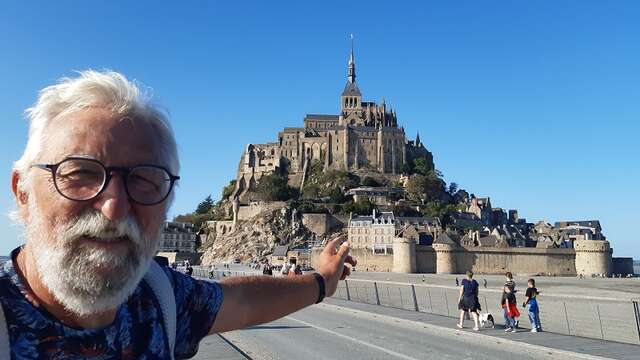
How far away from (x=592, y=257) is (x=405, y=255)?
19543mm

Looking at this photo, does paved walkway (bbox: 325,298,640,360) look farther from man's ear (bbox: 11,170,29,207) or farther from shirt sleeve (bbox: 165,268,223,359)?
man's ear (bbox: 11,170,29,207)

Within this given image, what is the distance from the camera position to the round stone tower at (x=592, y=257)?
56.1 m

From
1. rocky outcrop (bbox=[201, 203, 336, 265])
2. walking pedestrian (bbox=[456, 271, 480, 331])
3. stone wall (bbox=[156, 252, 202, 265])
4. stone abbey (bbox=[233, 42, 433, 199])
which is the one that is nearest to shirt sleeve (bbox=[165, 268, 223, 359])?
walking pedestrian (bbox=[456, 271, 480, 331])

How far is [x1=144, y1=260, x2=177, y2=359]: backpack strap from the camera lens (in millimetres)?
1563

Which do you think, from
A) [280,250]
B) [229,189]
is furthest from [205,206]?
[280,250]

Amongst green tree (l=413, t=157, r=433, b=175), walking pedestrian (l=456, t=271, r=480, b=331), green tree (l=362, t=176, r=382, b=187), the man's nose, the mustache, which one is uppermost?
green tree (l=413, t=157, r=433, b=175)

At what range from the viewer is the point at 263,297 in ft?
6.30

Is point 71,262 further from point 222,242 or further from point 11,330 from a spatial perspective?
point 222,242

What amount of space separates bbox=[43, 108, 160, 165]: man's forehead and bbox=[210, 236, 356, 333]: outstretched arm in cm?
63

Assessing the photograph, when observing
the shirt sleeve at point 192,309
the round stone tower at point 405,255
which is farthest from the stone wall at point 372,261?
the shirt sleeve at point 192,309

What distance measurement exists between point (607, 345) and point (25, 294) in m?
9.97

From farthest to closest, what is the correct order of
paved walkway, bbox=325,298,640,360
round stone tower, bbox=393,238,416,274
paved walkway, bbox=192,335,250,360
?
round stone tower, bbox=393,238,416,274 → paved walkway, bbox=325,298,640,360 → paved walkway, bbox=192,335,250,360

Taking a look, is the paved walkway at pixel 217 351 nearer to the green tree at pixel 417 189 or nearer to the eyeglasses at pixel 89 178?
the eyeglasses at pixel 89 178

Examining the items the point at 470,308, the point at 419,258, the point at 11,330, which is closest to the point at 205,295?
the point at 11,330
